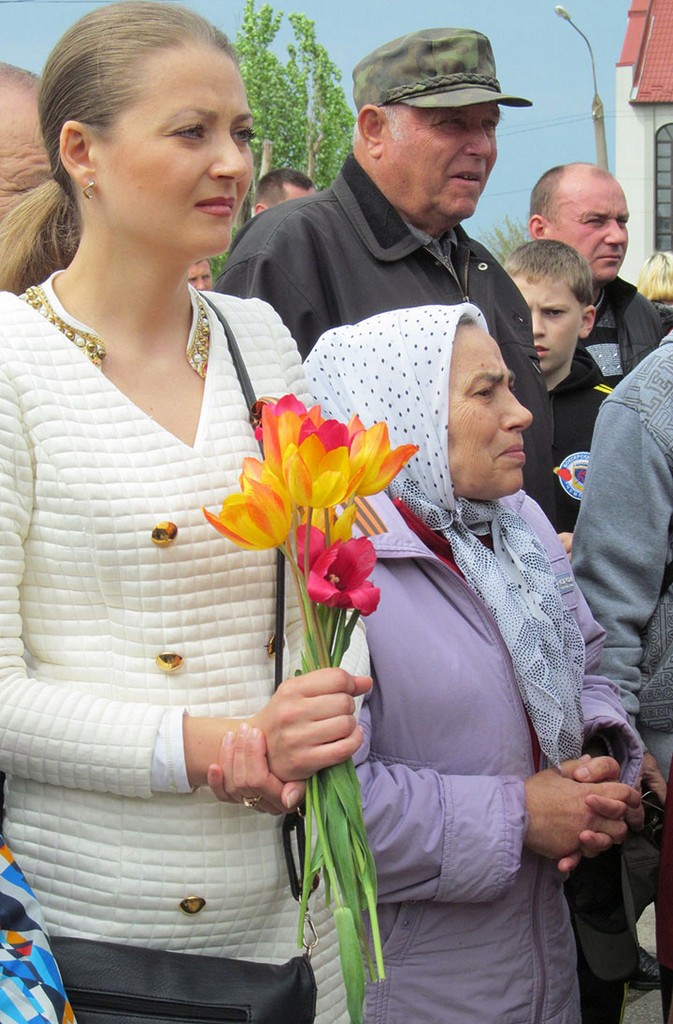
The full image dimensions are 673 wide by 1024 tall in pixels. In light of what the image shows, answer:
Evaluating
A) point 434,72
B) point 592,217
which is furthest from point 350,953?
point 592,217

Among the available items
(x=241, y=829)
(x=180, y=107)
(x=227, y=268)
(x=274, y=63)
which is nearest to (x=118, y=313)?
(x=180, y=107)

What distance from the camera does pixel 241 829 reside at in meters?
1.76

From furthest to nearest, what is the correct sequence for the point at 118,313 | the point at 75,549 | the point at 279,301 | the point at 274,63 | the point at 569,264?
the point at 274,63 < the point at 569,264 < the point at 279,301 < the point at 118,313 < the point at 75,549

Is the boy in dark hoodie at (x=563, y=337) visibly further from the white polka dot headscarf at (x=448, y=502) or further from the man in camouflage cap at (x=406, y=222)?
the white polka dot headscarf at (x=448, y=502)

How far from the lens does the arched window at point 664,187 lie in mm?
35781

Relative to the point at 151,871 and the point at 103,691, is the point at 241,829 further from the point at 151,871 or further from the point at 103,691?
the point at 103,691

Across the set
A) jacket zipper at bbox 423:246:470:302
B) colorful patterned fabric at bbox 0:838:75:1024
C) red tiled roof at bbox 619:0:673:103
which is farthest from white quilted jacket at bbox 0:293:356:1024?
red tiled roof at bbox 619:0:673:103

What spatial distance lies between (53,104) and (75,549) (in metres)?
0.62

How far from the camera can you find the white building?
35.6m

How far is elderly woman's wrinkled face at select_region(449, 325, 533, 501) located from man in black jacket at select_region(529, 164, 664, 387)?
2.43 meters

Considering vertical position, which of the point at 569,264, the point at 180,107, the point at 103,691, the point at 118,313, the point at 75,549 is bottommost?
the point at 569,264

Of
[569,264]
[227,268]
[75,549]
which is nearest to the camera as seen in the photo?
[75,549]

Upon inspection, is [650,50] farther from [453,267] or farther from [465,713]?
[465,713]

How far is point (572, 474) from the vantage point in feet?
13.1
